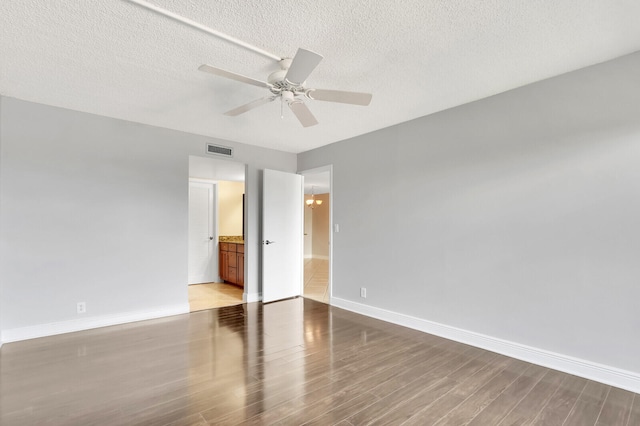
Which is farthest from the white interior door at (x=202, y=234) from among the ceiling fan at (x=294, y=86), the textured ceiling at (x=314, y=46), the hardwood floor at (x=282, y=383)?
the ceiling fan at (x=294, y=86)

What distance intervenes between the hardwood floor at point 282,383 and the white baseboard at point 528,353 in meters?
0.09

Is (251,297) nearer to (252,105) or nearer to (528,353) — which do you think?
(252,105)

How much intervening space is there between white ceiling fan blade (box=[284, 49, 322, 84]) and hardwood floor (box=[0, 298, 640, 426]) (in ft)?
7.14

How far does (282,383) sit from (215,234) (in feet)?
15.1

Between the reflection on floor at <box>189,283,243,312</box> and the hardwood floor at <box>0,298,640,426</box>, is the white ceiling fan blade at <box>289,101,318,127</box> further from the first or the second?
the reflection on floor at <box>189,283,243,312</box>

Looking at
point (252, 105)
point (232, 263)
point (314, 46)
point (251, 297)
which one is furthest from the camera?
Result: point (232, 263)

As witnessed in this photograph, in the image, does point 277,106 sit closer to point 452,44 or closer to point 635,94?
point 452,44

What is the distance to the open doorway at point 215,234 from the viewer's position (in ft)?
19.0

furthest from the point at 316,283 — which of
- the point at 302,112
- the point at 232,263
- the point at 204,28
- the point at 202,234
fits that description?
the point at 204,28

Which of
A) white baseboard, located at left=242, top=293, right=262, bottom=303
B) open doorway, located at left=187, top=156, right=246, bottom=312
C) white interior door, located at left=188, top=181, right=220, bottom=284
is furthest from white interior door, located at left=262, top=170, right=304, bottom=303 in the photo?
white interior door, located at left=188, top=181, right=220, bottom=284

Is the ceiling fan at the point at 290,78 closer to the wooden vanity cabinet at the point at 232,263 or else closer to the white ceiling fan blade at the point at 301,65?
the white ceiling fan blade at the point at 301,65

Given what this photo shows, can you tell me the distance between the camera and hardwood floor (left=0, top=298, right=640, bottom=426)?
1969mm

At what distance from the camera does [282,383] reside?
2357 mm

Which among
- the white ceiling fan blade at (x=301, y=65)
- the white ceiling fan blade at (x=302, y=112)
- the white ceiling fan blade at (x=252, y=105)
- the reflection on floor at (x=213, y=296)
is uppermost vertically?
the white ceiling fan blade at (x=252, y=105)
